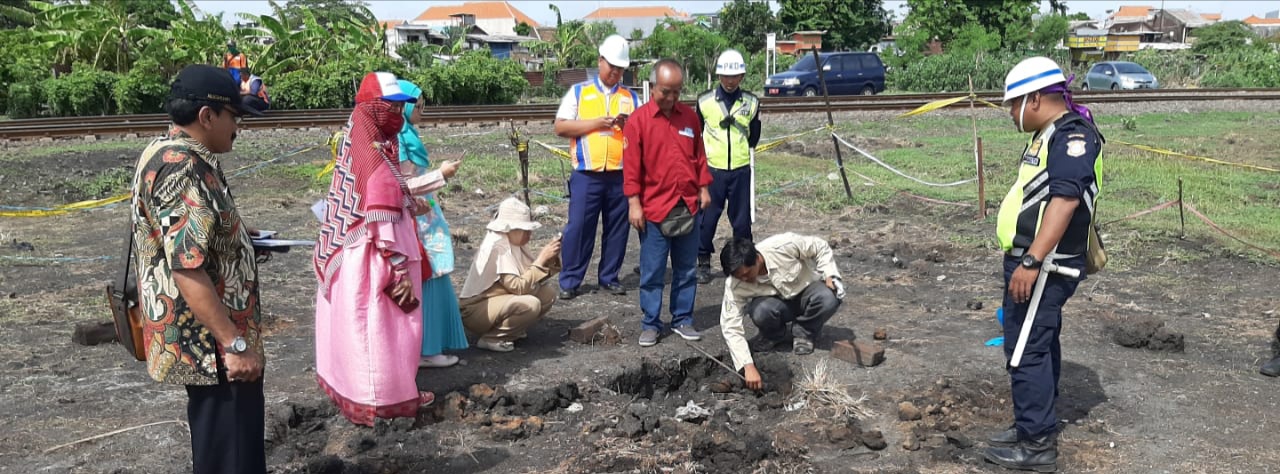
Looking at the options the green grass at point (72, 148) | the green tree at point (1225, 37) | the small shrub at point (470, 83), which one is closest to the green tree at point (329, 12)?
the small shrub at point (470, 83)

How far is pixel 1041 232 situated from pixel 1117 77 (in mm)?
24335

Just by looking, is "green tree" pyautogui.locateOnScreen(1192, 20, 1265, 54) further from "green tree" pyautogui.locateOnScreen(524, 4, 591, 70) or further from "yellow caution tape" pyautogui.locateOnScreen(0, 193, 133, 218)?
"yellow caution tape" pyautogui.locateOnScreen(0, 193, 133, 218)

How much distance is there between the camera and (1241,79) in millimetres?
28281

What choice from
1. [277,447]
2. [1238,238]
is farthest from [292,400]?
[1238,238]

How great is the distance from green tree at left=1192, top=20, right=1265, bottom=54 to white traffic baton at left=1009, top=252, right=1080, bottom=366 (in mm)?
42917

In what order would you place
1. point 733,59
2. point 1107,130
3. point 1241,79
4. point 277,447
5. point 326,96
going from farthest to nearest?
1. point 1241,79
2. point 326,96
3. point 1107,130
4. point 733,59
5. point 277,447

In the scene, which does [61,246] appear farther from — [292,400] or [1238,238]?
[1238,238]

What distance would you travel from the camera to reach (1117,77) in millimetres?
25203

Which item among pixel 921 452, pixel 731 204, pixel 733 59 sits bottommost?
pixel 921 452

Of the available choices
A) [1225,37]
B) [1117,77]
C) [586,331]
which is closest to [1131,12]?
[1225,37]

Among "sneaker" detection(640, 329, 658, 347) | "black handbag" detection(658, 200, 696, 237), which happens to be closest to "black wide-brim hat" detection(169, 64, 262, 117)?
"black handbag" detection(658, 200, 696, 237)

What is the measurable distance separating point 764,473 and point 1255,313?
4.16 m

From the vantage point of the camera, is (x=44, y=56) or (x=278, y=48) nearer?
(x=44, y=56)

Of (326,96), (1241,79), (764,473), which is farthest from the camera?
(1241,79)
